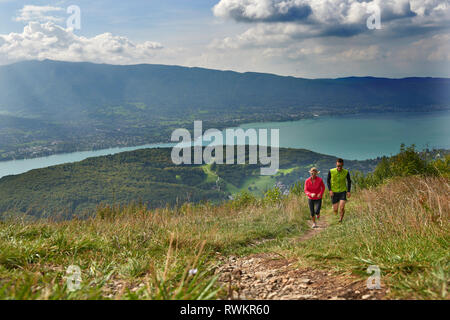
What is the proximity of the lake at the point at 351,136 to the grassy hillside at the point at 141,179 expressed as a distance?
117 feet

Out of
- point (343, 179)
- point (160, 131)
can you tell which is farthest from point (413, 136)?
point (343, 179)

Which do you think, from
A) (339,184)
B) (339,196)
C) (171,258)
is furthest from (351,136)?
(171,258)

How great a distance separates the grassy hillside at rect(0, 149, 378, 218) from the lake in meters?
35.8

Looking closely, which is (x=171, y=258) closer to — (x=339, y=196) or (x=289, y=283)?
(x=289, y=283)

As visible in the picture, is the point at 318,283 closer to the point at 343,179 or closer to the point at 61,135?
the point at 343,179

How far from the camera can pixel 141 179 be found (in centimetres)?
7850

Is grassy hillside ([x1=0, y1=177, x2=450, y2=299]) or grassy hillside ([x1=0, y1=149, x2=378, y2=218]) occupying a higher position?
grassy hillside ([x1=0, y1=177, x2=450, y2=299])

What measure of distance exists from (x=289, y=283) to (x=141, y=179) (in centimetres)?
7902

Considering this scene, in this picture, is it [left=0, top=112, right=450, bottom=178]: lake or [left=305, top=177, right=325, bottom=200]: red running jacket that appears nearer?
[left=305, top=177, right=325, bottom=200]: red running jacket

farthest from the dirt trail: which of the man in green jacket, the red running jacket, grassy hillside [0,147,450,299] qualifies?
the man in green jacket

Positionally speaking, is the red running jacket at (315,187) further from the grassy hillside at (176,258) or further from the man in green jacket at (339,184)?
the grassy hillside at (176,258)

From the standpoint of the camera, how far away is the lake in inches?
4700

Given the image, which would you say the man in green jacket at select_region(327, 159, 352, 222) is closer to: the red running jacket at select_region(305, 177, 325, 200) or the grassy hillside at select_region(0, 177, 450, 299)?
the red running jacket at select_region(305, 177, 325, 200)

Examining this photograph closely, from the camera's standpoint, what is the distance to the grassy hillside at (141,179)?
62.5 meters
